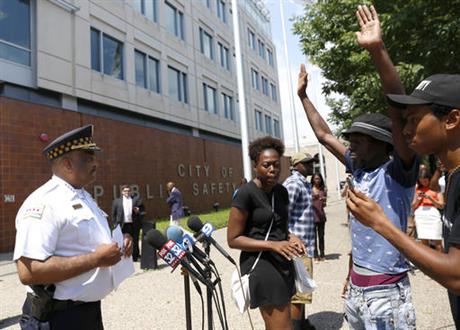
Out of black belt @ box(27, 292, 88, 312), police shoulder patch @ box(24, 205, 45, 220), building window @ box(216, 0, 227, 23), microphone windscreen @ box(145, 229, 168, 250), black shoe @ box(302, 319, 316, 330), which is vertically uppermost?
building window @ box(216, 0, 227, 23)

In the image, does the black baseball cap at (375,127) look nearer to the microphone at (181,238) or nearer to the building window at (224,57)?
the microphone at (181,238)

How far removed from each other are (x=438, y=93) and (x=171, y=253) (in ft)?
5.10

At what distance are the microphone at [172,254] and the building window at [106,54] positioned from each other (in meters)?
15.5

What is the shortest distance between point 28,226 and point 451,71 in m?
8.17

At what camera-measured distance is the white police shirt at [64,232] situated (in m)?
2.06

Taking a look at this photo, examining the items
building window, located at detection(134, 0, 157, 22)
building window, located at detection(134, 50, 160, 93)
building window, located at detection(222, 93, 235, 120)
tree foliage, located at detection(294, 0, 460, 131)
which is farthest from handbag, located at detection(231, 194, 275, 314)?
building window, located at detection(222, 93, 235, 120)

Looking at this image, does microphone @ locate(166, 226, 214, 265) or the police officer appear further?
microphone @ locate(166, 226, 214, 265)

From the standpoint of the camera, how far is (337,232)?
1326 cm

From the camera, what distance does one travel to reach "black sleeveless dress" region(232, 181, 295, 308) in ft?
9.38

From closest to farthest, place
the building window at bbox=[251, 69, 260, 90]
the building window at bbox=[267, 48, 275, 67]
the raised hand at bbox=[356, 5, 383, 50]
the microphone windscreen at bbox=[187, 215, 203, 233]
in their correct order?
the raised hand at bbox=[356, 5, 383, 50], the microphone windscreen at bbox=[187, 215, 203, 233], the building window at bbox=[251, 69, 260, 90], the building window at bbox=[267, 48, 275, 67]

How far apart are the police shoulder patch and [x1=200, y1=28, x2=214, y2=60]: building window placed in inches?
971

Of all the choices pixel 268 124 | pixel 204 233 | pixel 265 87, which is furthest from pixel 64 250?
pixel 265 87

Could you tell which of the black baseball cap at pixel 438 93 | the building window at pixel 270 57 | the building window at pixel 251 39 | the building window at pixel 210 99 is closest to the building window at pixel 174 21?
the building window at pixel 210 99

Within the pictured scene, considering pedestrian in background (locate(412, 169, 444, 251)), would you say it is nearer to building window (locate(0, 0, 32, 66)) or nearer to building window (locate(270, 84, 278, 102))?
building window (locate(0, 0, 32, 66))
